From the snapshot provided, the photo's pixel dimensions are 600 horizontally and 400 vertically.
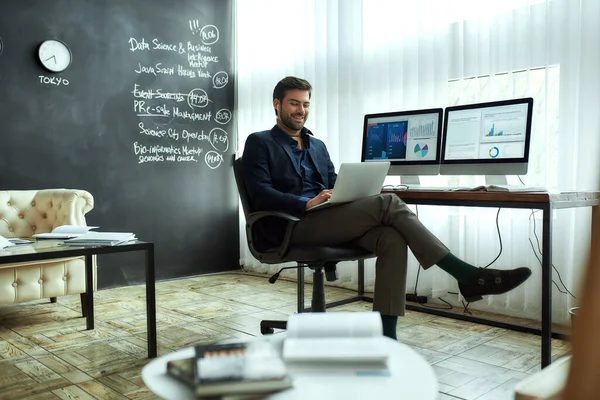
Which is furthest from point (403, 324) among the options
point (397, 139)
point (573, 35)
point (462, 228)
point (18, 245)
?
point (18, 245)

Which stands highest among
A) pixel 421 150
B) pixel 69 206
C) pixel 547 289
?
pixel 421 150

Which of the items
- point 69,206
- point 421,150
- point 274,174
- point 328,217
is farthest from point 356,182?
point 69,206

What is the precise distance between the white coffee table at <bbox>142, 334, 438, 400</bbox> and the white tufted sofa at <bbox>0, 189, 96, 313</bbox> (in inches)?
89.3

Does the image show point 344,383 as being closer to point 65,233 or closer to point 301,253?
point 301,253

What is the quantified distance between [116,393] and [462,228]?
6.66 ft

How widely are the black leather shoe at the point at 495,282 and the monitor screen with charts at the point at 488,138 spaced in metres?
0.63

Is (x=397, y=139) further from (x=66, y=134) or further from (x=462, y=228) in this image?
(x=66, y=134)

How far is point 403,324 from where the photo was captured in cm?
278

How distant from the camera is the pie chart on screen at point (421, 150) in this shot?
111 inches

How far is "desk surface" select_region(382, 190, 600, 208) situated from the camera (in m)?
2.02

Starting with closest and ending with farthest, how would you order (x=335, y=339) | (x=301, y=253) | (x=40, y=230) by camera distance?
(x=335, y=339) < (x=301, y=253) < (x=40, y=230)

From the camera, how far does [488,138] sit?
2557mm

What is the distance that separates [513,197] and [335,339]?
136cm

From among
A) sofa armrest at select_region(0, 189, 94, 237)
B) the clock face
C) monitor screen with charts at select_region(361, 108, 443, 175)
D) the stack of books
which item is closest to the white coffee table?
the stack of books
